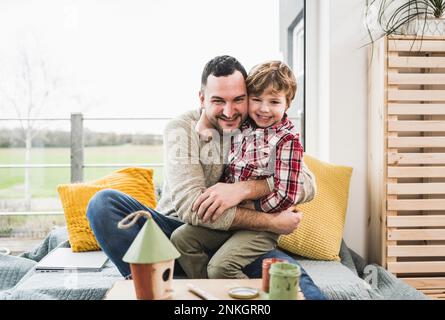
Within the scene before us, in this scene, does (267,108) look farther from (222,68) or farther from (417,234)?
(417,234)

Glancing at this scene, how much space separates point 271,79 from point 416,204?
109cm

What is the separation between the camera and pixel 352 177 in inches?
93.6

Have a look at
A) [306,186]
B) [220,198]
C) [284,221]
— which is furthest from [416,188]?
[220,198]

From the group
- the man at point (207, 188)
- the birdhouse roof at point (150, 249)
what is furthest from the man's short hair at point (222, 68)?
the birdhouse roof at point (150, 249)

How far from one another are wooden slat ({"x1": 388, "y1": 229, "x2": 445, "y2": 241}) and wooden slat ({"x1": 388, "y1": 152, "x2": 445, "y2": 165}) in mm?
317

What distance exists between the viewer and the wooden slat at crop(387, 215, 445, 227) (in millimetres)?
2154

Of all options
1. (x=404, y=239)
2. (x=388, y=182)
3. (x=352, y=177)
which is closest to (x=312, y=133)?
(x=352, y=177)

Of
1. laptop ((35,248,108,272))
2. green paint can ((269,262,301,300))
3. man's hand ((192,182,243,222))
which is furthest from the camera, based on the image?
laptop ((35,248,108,272))

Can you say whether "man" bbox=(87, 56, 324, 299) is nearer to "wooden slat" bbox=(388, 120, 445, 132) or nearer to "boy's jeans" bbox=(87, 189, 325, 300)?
"boy's jeans" bbox=(87, 189, 325, 300)

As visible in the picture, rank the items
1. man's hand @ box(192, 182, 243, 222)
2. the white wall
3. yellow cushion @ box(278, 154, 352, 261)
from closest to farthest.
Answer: man's hand @ box(192, 182, 243, 222) < yellow cushion @ box(278, 154, 352, 261) < the white wall

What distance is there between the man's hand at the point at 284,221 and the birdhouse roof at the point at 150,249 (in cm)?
47

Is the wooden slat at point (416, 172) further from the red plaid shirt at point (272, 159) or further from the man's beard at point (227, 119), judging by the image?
the man's beard at point (227, 119)

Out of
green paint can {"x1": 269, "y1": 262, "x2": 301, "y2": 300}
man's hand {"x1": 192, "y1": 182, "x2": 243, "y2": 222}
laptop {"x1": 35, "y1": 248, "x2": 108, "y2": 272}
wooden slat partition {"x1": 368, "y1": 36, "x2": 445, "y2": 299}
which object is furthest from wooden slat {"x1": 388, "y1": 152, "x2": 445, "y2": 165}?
laptop {"x1": 35, "y1": 248, "x2": 108, "y2": 272}

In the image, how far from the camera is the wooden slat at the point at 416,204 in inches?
85.0
